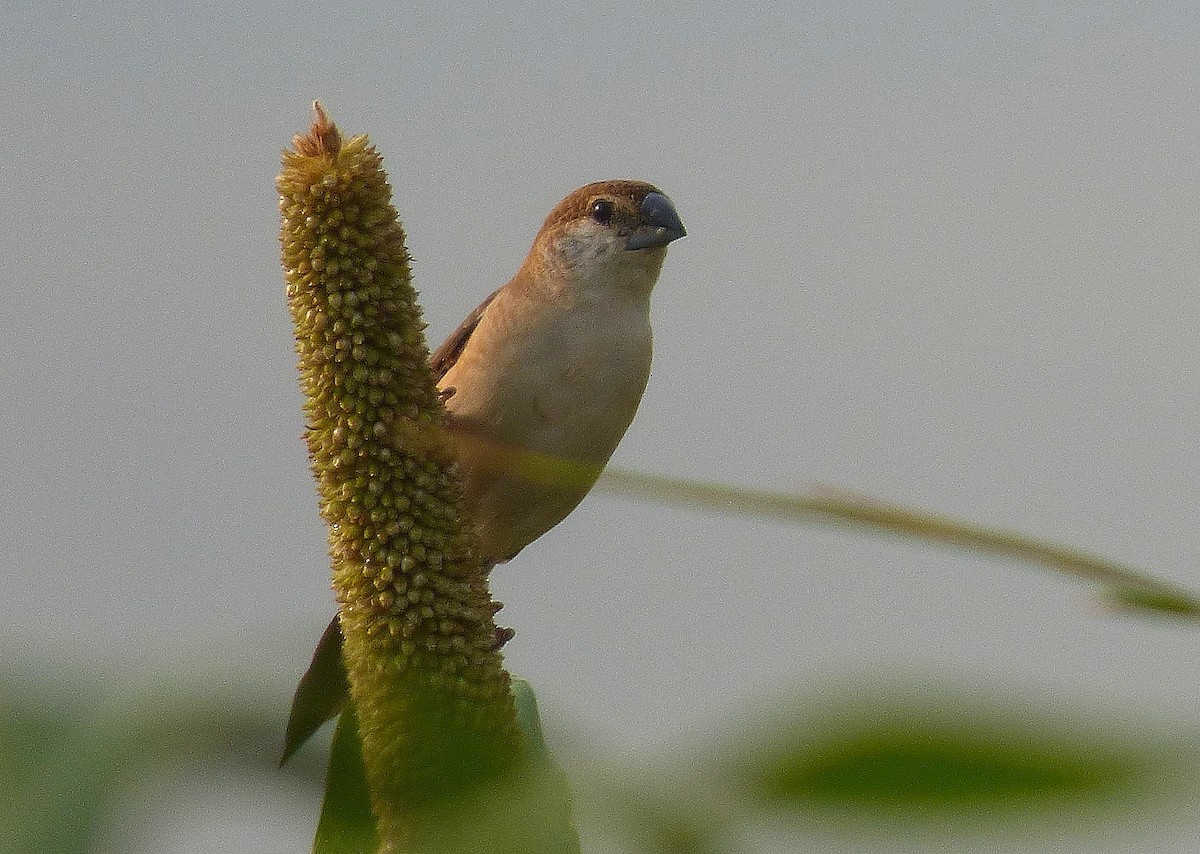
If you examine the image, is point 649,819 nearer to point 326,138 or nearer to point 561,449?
point 326,138

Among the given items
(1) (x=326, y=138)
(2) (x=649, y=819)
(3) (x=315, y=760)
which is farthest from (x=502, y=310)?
(2) (x=649, y=819)

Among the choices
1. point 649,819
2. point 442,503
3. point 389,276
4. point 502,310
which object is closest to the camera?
point 649,819

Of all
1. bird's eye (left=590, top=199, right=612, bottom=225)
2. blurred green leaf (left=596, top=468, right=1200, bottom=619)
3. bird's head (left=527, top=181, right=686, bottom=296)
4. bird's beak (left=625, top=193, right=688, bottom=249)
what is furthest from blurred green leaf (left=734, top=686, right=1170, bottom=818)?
bird's eye (left=590, top=199, right=612, bottom=225)

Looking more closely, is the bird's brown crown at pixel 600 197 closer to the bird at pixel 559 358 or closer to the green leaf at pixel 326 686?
the bird at pixel 559 358

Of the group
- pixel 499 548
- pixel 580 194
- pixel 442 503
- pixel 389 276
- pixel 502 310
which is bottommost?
pixel 442 503

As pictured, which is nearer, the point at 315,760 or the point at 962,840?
the point at 962,840

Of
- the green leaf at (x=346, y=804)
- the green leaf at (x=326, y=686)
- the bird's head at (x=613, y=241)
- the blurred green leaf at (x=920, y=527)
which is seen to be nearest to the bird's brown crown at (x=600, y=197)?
the bird's head at (x=613, y=241)
